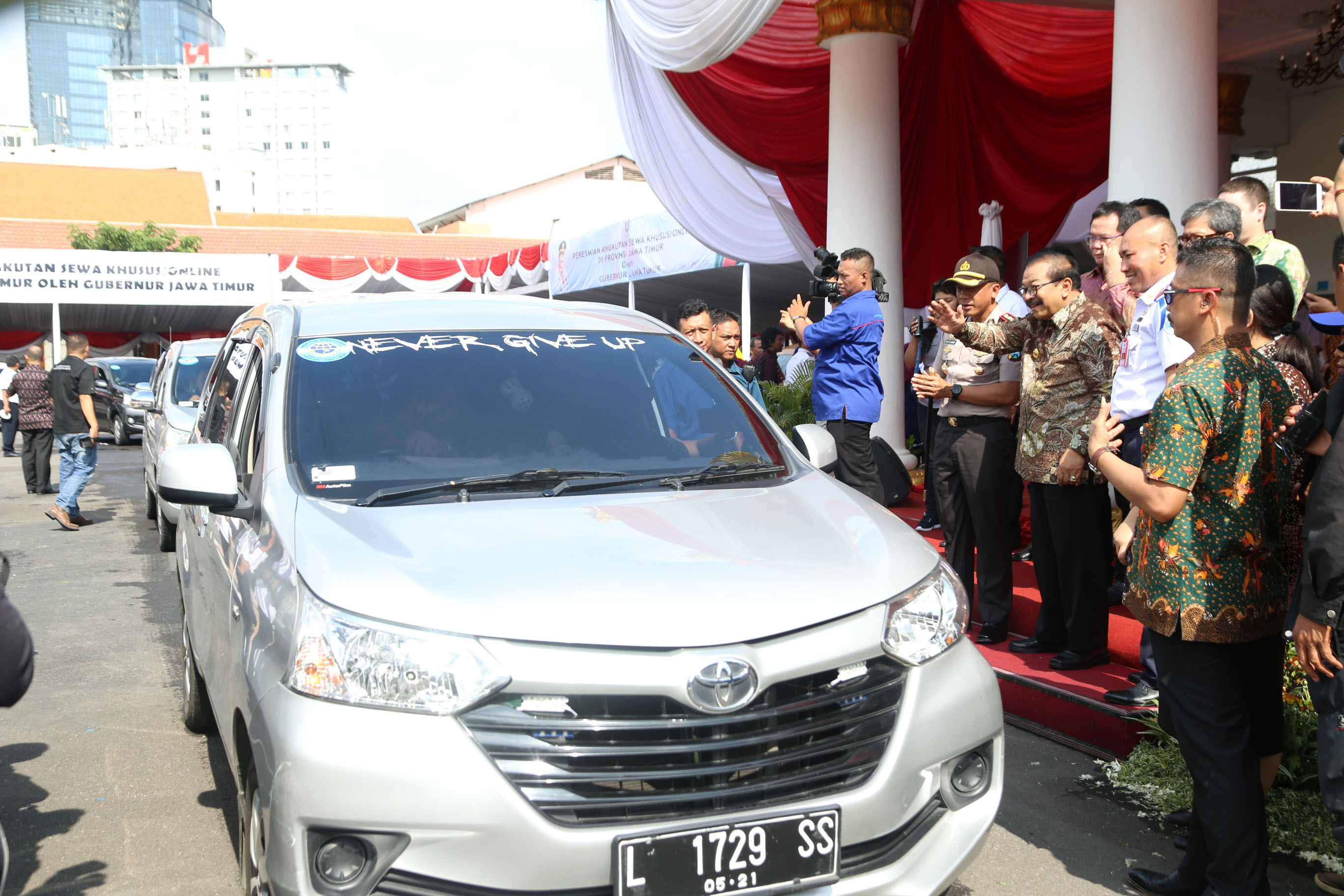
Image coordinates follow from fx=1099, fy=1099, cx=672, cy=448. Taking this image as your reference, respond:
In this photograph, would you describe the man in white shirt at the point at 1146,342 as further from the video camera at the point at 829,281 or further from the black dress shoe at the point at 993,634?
the video camera at the point at 829,281

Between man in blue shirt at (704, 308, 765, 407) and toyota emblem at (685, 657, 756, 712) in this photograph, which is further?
man in blue shirt at (704, 308, 765, 407)

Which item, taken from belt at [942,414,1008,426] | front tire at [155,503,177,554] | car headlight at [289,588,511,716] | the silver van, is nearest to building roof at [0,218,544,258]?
the silver van

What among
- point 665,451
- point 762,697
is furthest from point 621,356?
point 762,697

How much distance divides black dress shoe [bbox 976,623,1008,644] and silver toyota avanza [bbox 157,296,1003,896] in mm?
2458

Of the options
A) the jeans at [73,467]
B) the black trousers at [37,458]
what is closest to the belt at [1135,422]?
the jeans at [73,467]

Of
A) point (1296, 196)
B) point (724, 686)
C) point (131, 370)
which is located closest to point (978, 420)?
point (1296, 196)

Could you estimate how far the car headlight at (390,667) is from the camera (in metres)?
2.20

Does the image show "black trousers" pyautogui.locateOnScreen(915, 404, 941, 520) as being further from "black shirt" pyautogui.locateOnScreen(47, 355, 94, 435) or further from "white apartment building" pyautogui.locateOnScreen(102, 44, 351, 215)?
"white apartment building" pyautogui.locateOnScreen(102, 44, 351, 215)

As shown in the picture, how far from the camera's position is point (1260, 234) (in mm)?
4609

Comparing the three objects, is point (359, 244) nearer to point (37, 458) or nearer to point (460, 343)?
point (37, 458)

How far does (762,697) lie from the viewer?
7.51ft

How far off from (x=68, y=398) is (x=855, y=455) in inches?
334

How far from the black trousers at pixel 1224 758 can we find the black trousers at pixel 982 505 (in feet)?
7.52

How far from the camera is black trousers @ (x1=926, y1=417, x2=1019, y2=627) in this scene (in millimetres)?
5203
